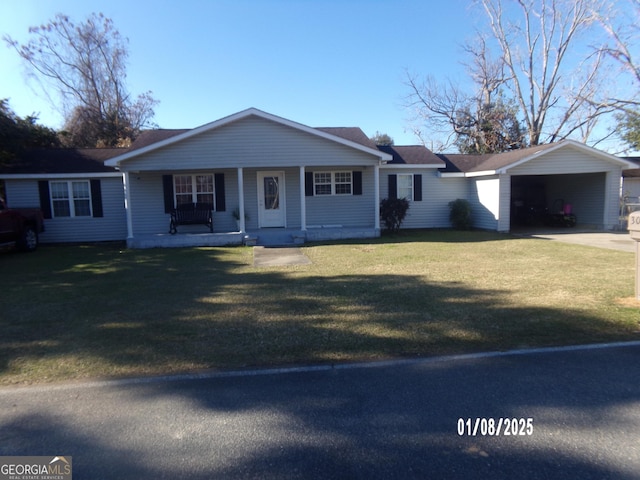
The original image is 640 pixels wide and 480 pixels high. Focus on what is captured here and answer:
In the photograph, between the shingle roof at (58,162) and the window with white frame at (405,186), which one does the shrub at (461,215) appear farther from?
the shingle roof at (58,162)

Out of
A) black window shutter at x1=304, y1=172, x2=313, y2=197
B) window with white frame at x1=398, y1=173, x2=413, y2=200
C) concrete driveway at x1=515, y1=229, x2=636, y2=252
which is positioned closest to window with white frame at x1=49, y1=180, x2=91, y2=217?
black window shutter at x1=304, y1=172, x2=313, y2=197

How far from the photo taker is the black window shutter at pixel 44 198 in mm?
15688

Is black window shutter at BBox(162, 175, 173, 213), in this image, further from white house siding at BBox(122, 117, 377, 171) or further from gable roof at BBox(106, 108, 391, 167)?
gable roof at BBox(106, 108, 391, 167)

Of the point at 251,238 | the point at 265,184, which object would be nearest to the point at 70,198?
the point at 265,184

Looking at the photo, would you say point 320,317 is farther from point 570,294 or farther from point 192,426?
point 570,294

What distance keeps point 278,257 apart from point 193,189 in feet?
22.1

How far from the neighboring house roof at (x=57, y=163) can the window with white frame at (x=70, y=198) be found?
1.67ft

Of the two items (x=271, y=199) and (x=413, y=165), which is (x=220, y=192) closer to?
(x=271, y=199)

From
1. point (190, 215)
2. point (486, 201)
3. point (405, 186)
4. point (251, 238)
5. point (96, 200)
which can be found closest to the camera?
point (251, 238)

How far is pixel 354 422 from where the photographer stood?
308cm

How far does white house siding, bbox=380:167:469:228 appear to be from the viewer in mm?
18422

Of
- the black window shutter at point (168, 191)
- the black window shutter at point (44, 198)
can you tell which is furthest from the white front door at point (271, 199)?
the black window shutter at point (44, 198)

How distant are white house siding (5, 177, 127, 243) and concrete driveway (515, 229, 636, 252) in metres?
15.8
